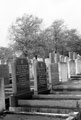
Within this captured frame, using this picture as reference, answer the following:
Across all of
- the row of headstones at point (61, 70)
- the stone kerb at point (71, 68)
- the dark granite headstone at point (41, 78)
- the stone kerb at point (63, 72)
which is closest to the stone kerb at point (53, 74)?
the row of headstones at point (61, 70)

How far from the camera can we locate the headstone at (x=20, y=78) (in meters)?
9.17

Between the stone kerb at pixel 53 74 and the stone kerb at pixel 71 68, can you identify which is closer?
the stone kerb at pixel 53 74

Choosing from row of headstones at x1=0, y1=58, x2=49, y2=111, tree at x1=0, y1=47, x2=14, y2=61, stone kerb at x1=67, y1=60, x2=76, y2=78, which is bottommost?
row of headstones at x1=0, y1=58, x2=49, y2=111

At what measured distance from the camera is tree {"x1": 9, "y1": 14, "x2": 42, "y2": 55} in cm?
3747

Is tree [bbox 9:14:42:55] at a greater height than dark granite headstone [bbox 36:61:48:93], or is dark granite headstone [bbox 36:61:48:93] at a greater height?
tree [bbox 9:14:42:55]

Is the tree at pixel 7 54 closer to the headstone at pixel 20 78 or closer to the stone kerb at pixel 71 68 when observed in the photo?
the stone kerb at pixel 71 68

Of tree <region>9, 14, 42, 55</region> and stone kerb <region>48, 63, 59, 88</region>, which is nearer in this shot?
stone kerb <region>48, 63, 59, 88</region>

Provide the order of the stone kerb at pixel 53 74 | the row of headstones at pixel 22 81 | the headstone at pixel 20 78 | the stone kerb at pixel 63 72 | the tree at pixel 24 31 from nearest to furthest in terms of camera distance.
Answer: the row of headstones at pixel 22 81 → the headstone at pixel 20 78 → the stone kerb at pixel 53 74 → the stone kerb at pixel 63 72 → the tree at pixel 24 31

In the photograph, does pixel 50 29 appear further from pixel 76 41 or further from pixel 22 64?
pixel 22 64

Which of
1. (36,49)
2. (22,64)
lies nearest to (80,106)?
(22,64)

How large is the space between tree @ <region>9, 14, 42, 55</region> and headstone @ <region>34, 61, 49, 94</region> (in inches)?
1036

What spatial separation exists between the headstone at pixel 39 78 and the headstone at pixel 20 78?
0.58m

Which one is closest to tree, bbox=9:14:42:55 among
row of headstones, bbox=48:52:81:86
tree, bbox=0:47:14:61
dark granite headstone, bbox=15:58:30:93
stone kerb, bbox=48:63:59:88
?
tree, bbox=0:47:14:61

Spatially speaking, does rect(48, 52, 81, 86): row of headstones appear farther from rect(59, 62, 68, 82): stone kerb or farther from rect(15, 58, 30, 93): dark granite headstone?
rect(15, 58, 30, 93): dark granite headstone
